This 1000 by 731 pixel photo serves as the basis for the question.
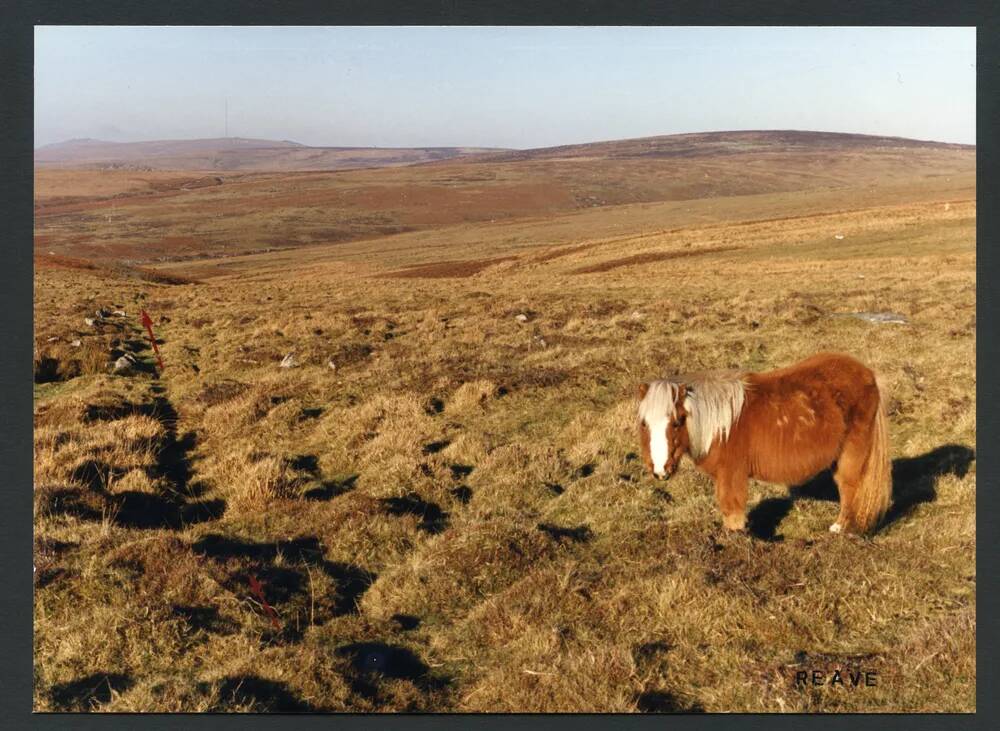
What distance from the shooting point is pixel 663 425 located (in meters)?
6.43

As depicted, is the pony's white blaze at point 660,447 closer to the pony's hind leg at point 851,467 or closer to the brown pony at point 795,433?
the brown pony at point 795,433

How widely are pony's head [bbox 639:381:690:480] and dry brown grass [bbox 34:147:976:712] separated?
92cm

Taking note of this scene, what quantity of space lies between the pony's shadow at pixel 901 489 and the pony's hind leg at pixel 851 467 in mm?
650

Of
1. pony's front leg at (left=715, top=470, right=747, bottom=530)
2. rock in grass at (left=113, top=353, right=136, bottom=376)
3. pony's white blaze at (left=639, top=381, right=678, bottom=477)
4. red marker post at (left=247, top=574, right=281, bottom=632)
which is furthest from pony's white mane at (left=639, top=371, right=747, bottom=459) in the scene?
rock in grass at (left=113, top=353, right=136, bottom=376)

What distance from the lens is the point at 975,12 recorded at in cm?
631

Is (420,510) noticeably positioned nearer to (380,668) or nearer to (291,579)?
(291,579)

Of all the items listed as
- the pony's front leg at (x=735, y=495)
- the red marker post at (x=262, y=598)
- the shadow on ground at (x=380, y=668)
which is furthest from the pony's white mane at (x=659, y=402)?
the red marker post at (x=262, y=598)

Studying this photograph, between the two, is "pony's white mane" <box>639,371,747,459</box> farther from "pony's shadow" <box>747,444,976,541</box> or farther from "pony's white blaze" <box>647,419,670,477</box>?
"pony's shadow" <box>747,444,976,541</box>

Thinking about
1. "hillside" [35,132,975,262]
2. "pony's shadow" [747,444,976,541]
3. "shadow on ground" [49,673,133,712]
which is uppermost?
"hillside" [35,132,975,262]

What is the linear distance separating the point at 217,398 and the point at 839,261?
29.9 m

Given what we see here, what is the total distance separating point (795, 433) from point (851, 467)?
2.40ft

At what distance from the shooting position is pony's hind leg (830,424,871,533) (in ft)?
23.3

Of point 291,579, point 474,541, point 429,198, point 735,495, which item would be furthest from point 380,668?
point 429,198

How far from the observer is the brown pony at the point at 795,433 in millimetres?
6953
